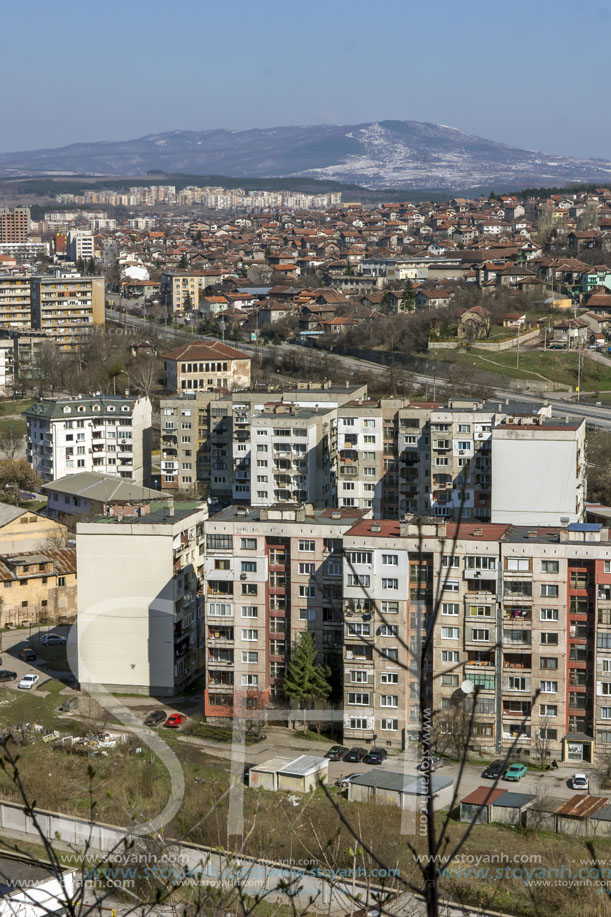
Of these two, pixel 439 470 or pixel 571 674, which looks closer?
pixel 571 674

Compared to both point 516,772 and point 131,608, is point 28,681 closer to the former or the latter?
point 131,608

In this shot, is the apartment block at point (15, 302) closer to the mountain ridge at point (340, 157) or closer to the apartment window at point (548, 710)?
the apartment window at point (548, 710)

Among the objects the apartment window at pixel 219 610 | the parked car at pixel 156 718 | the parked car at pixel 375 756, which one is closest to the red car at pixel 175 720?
the parked car at pixel 156 718

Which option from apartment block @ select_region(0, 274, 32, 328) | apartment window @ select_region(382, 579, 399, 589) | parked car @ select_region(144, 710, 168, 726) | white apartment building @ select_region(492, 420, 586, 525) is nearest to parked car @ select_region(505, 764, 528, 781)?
apartment window @ select_region(382, 579, 399, 589)

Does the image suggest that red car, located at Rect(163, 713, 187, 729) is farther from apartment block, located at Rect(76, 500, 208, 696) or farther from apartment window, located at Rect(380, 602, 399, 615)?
apartment window, located at Rect(380, 602, 399, 615)

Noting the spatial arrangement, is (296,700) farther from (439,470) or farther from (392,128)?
(392,128)

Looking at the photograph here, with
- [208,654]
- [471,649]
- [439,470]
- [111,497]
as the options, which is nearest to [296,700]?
[208,654]

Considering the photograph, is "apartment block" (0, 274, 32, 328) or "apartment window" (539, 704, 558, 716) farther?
"apartment block" (0, 274, 32, 328)
